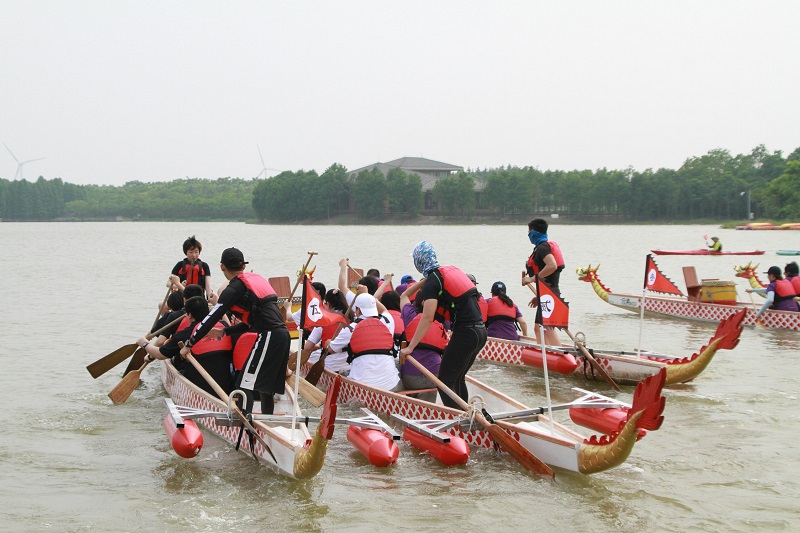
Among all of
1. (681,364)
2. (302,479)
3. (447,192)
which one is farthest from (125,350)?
(447,192)

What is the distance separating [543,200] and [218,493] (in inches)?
3953

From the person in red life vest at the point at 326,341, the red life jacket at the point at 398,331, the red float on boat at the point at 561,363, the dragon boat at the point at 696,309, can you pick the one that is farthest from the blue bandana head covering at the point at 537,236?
the dragon boat at the point at 696,309

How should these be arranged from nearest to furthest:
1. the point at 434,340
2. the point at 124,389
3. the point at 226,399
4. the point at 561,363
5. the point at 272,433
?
the point at 272,433, the point at 226,399, the point at 434,340, the point at 124,389, the point at 561,363

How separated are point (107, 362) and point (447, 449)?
5362mm

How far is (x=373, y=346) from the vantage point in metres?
8.98

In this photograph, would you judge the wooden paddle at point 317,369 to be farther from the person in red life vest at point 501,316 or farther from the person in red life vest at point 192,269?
the person in red life vest at point 501,316

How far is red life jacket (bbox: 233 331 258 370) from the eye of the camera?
8047mm

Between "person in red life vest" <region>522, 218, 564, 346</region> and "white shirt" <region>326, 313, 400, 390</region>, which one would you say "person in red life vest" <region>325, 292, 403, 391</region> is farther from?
"person in red life vest" <region>522, 218, 564, 346</region>

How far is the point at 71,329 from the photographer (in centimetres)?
1820

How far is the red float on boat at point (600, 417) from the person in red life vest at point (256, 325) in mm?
2779

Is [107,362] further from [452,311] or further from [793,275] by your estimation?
[793,275]

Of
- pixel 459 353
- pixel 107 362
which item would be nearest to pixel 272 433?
pixel 459 353

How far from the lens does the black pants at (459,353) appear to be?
25.6ft

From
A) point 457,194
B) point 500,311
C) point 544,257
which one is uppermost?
point 457,194
